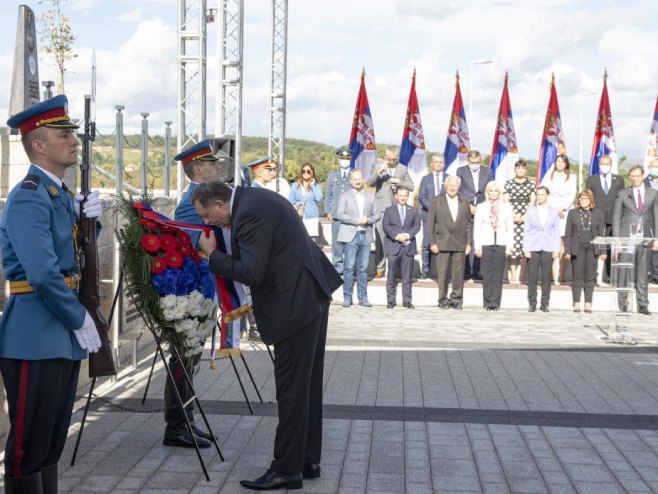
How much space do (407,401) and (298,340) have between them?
2.81 meters

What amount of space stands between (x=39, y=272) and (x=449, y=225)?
1187cm

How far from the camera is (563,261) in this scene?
18609 mm

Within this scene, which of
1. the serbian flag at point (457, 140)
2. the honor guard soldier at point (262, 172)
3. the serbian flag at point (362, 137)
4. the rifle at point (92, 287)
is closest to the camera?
the rifle at point (92, 287)

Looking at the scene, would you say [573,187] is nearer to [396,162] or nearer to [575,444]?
[396,162]

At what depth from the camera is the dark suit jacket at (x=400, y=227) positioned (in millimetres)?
16094

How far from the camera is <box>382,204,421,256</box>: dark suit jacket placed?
52.8 feet

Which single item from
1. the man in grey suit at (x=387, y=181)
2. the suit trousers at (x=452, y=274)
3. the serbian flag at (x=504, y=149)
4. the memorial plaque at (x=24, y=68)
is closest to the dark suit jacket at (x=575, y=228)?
the suit trousers at (x=452, y=274)

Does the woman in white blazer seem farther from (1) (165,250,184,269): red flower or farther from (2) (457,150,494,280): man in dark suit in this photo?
(1) (165,250,184,269): red flower

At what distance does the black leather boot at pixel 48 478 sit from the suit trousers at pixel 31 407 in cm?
18

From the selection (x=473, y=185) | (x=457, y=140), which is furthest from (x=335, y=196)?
(x=457, y=140)

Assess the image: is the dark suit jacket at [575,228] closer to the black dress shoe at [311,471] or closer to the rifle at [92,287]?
the black dress shoe at [311,471]

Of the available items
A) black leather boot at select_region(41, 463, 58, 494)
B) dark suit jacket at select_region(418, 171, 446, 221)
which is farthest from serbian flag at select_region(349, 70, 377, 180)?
black leather boot at select_region(41, 463, 58, 494)

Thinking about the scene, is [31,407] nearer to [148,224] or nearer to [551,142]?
[148,224]

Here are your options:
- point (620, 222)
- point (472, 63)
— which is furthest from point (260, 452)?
point (472, 63)
